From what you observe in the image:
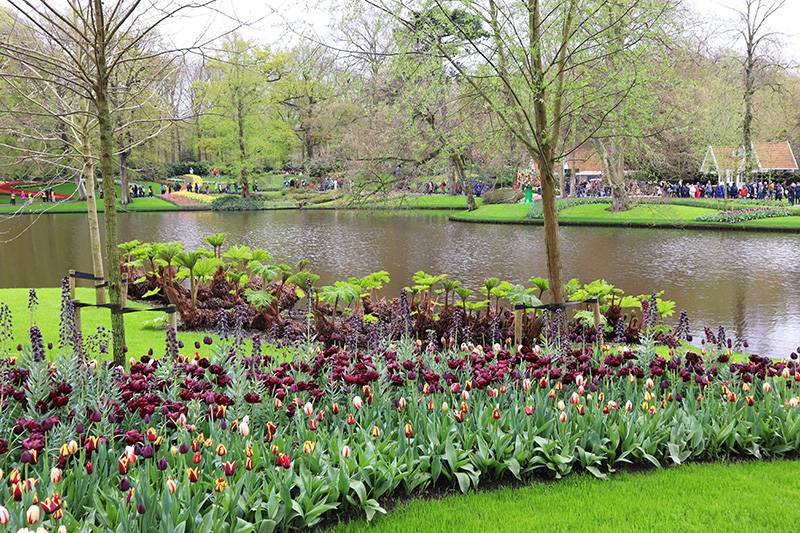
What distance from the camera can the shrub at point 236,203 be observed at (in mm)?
42938

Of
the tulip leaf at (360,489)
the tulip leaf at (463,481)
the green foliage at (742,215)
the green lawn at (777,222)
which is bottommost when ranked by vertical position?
the tulip leaf at (463,481)

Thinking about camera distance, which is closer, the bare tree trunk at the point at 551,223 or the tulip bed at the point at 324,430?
the tulip bed at the point at 324,430

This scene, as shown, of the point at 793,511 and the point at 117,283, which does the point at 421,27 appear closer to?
the point at 117,283

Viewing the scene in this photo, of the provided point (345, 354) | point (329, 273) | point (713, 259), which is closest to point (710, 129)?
point (713, 259)

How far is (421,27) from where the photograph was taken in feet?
22.1

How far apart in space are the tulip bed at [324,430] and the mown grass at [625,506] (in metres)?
0.13

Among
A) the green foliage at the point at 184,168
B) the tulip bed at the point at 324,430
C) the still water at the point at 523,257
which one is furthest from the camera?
the green foliage at the point at 184,168

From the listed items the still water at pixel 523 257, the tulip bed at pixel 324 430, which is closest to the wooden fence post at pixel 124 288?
the still water at pixel 523 257

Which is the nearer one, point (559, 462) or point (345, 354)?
point (559, 462)

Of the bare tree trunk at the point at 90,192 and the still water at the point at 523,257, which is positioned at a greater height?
the bare tree trunk at the point at 90,192

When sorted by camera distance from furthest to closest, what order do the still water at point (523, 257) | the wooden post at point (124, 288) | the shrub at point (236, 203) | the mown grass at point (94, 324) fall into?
the shrub at point (236, 203) → the still water at point (523, 257) → the wooden post at point (124, 288) → the mown grass at point (94, 324)

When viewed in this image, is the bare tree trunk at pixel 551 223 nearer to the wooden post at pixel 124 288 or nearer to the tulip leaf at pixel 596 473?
the tulip leaf at pixel 596 473

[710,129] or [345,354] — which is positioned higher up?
[710,129]

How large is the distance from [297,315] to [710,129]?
2668 centimetres
